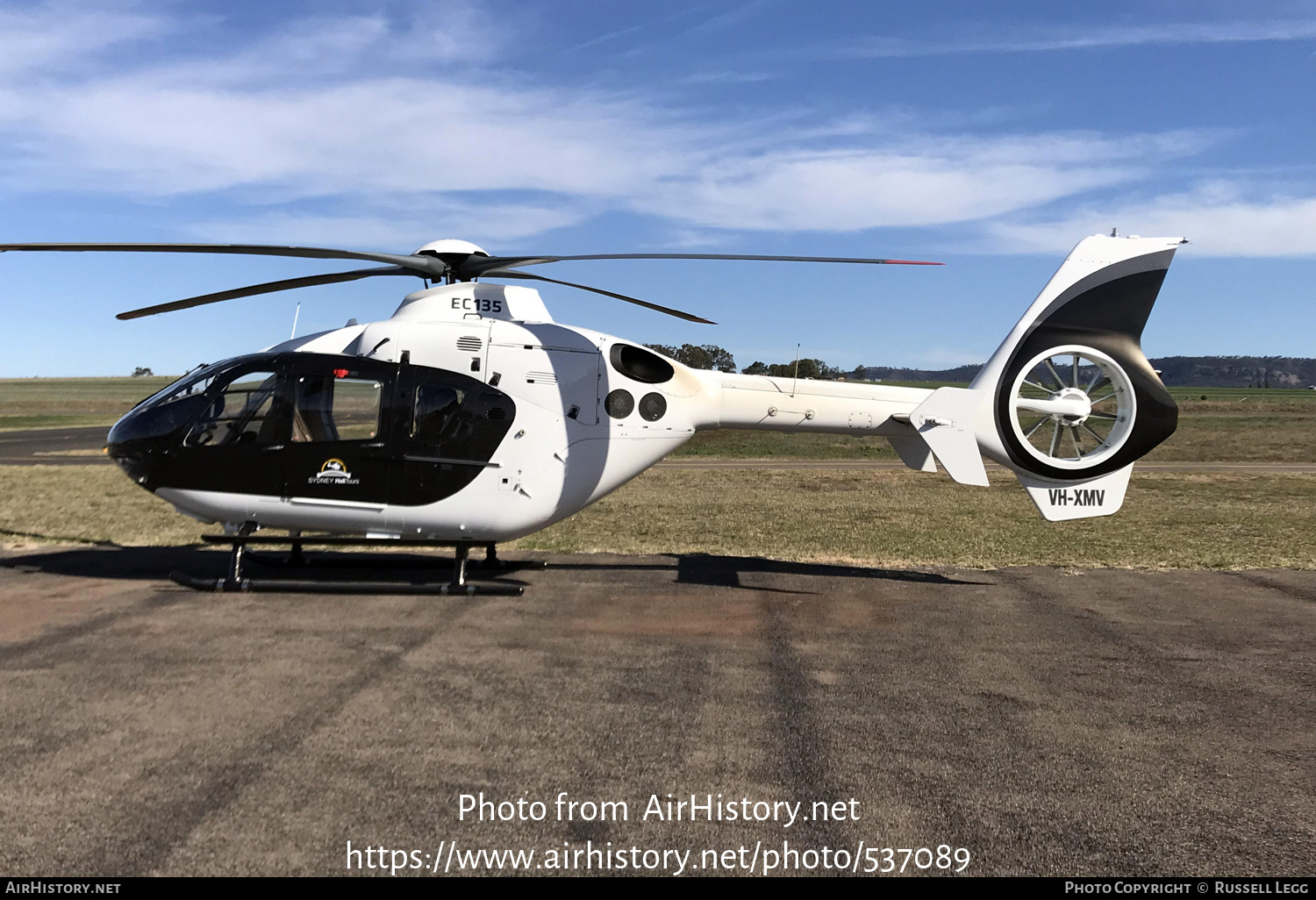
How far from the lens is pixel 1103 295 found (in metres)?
12.2

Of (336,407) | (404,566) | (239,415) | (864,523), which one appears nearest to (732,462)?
(864,523)

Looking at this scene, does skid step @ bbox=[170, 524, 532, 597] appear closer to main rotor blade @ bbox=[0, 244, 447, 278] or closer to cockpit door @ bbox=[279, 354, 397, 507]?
cockpit door @ bbox=[279, 354, 397, 507]

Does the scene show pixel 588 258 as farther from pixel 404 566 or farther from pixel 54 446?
pixel 54 446

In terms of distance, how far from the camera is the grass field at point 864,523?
1462 centimetres

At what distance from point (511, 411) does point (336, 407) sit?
2118 mm

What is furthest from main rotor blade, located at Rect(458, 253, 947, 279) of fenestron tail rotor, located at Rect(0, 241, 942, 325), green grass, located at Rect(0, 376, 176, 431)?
green grass, located at Rect(0, 376, 176, 431)

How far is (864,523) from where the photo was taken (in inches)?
707

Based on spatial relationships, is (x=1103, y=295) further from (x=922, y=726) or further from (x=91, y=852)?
(x=91, y=852)

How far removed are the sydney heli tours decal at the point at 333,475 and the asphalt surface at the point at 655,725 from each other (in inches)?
55.0

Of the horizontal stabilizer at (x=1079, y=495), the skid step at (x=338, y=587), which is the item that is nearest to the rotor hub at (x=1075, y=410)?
the horizontal stabilizer at (x=1079, y=495)

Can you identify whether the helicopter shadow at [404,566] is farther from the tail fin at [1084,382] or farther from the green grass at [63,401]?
the green grass at [63,401]

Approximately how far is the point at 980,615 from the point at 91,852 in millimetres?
8807

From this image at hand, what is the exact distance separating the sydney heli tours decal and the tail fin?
8058 mm

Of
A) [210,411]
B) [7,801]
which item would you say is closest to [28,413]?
[210,411]
